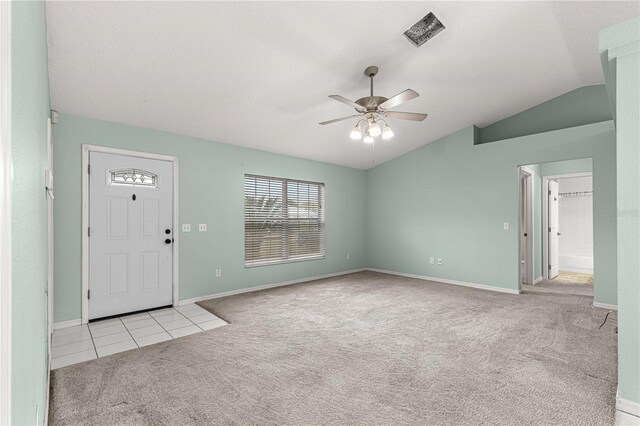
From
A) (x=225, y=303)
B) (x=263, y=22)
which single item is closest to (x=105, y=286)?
(x=225, y=303)

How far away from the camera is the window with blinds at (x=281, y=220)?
5355 millimetres

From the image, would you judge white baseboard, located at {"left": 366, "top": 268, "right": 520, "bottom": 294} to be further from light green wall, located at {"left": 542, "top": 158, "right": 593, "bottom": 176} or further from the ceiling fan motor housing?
the ceiling fan motor housing

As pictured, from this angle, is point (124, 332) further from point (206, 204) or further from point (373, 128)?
point (373, 128)

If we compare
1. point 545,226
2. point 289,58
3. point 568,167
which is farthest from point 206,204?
point 568,167

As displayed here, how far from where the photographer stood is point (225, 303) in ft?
14.5

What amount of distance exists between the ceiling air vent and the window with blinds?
3278 mm

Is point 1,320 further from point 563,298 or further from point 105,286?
point 563,298

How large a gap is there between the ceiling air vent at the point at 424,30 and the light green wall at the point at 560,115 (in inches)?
128

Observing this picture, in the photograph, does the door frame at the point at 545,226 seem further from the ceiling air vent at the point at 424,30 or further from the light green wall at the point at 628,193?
the light green wall at the point at 628,193

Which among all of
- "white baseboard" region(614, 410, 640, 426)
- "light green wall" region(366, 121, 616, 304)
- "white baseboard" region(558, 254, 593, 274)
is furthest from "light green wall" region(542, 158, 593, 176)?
"white baseboard" region(614, 410, 640, 426)

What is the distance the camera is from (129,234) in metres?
4.01

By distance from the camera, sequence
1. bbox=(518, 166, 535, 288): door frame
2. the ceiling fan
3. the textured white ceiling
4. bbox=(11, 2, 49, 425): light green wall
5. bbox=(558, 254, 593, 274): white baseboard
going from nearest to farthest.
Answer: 1. bbox=(11, 2, 49, 425): light green wall
2. the textured white ceiling
3. the ceiling fan
4. bbox=(518, 166, 535, 288): door frame
5. bbox=(558, 254, 593, 274): white baseboard

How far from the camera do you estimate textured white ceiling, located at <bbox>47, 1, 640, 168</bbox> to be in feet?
8.28

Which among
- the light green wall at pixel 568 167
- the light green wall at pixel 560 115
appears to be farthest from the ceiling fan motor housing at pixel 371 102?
the light green wall at pixel 568 167
